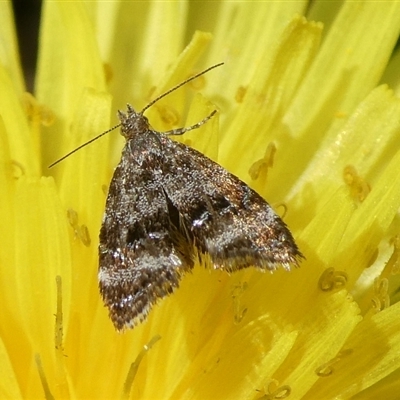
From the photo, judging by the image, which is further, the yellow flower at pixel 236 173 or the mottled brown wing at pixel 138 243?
the yellow flower at pixel 236 173

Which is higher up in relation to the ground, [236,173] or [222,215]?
[236,173]

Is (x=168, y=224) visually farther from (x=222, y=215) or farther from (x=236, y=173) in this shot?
(x=236, y=173)

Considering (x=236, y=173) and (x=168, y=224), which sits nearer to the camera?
(x=168, y=224)

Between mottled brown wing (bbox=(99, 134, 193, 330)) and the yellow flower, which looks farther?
the yellow flower

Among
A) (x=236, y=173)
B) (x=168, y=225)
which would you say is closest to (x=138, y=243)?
(x=168, y=225)
